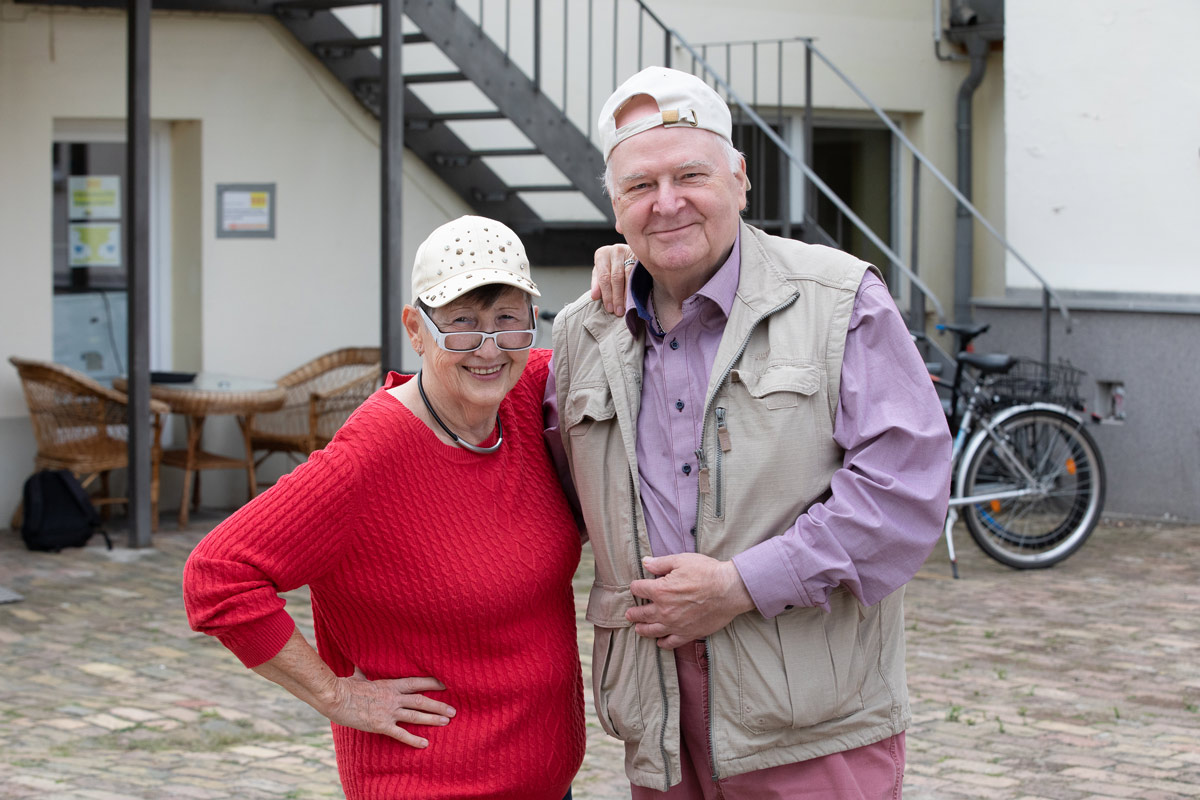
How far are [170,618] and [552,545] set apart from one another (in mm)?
4535

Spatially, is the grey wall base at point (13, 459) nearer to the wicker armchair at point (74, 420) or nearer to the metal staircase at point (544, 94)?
the wicker armchair at point (74, 420)

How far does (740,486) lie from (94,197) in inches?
306

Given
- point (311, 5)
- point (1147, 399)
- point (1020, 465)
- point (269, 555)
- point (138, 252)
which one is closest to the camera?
point (269, 555)

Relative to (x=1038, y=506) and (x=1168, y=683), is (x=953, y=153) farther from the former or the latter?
(x=1168, y=683)

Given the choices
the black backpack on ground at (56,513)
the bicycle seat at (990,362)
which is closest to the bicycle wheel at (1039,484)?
the bicycle seat at (990,362)

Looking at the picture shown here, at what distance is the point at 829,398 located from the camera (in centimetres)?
239

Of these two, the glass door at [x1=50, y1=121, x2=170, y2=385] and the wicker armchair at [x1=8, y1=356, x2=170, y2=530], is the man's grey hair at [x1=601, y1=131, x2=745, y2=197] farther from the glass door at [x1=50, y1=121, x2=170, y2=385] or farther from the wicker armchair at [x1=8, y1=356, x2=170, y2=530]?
the glass door at [x1=50, y1=121, x2=170, y2=385]

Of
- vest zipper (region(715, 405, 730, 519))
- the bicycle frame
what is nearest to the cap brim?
vest zipper (region(715, 405, 730, 519))

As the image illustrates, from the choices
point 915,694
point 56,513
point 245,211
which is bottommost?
point 915,694

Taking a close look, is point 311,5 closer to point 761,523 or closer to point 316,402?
point 316,402

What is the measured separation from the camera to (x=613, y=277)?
268 cm

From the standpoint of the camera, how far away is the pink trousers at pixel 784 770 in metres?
2.43

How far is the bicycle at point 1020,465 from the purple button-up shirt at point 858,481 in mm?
5156

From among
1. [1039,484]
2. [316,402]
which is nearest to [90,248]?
[316,402]
